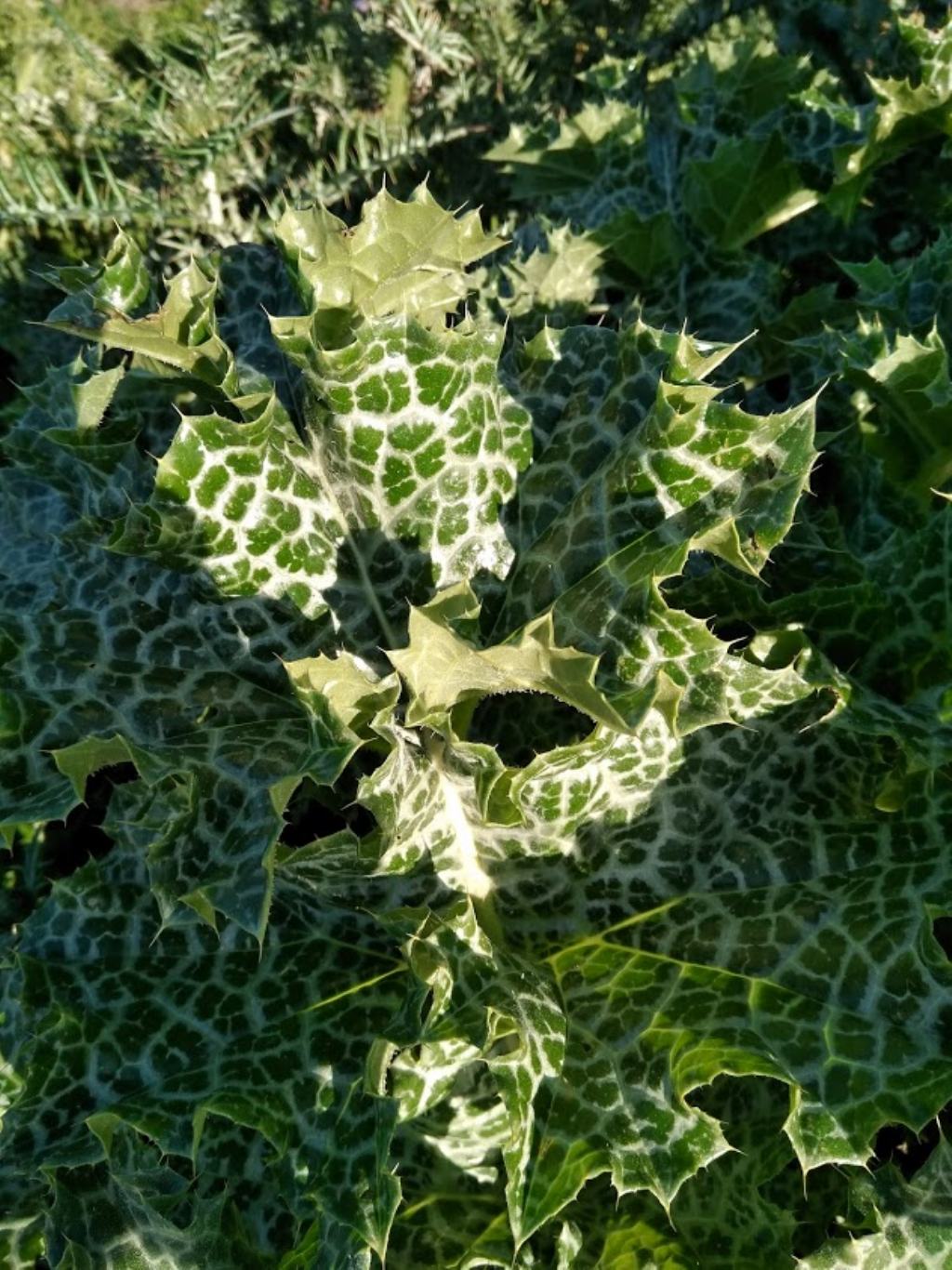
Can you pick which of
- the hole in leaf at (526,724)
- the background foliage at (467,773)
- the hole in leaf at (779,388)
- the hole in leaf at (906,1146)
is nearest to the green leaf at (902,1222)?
the background foliage at (467,773)

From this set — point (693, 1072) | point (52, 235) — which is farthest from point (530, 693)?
point (52, 235)

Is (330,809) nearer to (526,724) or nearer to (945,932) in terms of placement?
(526,724)

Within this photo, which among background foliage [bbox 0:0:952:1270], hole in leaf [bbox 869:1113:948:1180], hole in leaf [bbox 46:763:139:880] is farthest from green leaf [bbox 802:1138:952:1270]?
hole in leaf [bbox 46:763:139:880]

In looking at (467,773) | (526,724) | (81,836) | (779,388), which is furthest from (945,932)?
(81,836)

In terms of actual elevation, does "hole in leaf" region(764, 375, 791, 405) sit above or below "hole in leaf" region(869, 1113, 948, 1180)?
above

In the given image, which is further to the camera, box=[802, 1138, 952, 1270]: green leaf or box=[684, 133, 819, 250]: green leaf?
box=[684, 133, 819, 250]: green leaf

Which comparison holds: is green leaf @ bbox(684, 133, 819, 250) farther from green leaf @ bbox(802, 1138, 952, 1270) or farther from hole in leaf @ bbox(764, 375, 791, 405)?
green leaf @ bbox(802, 1138, 952, 1270)

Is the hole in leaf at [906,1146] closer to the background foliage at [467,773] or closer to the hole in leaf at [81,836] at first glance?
the background foliage at [467,773]
